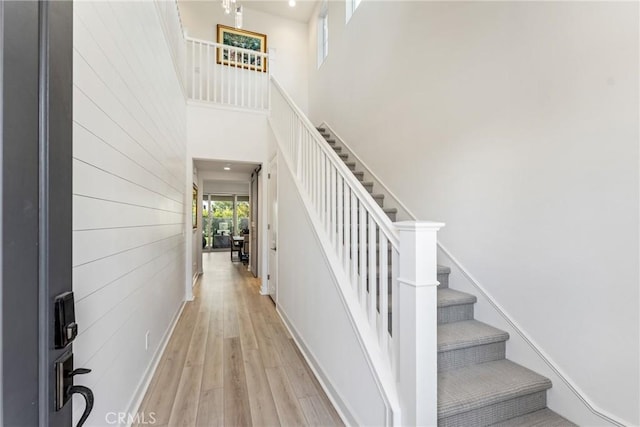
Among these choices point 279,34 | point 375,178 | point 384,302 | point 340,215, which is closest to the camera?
point 384,302

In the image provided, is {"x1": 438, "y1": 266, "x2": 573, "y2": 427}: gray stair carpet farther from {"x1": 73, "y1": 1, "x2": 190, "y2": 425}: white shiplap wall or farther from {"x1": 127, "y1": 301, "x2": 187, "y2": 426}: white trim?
{"x1": 127, "y1": 301, "x2": 187, "y2": 426}: white trim

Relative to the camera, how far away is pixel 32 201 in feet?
1.74

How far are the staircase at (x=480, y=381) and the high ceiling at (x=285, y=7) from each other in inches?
238

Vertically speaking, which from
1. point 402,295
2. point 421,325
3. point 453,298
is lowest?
point 453,298

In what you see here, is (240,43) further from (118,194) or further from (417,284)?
(417,284)

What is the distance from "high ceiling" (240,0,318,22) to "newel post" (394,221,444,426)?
6026 millimetres

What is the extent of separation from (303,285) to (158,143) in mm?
1849

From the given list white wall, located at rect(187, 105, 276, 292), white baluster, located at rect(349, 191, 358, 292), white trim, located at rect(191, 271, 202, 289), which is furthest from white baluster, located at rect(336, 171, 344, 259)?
white trim, located at rect(191, 271, 202, 289)

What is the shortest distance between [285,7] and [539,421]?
695 centimetres

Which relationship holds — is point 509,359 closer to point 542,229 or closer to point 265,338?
point 542,229

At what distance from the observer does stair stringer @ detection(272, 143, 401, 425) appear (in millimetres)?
1514

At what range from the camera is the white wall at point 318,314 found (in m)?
1.70

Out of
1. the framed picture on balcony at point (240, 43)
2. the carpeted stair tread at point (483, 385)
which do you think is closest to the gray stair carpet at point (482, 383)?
the carpeted stair tread at point (483, 385)

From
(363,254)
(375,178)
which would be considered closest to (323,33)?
(375,178)
